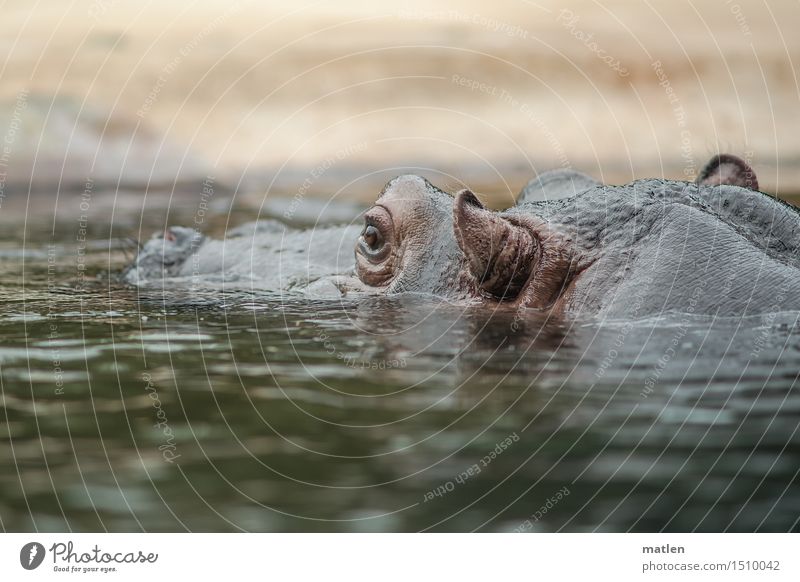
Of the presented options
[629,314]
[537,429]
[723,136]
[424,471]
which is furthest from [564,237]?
[723,136]

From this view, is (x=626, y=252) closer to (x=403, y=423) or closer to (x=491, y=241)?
(x=491, y=241)

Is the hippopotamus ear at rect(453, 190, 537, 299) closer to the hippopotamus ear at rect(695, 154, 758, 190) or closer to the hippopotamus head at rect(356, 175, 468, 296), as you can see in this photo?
the hippopotamus head at rect(356, 175, 468, 296)

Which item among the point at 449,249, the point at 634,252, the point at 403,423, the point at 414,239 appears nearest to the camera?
the point at 403,423

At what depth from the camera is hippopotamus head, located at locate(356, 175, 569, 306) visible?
18.6 feet

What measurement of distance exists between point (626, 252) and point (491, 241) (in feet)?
2.21

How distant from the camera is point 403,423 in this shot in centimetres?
438

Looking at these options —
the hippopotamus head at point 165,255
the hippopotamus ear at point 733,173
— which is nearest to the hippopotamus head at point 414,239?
the hippopotamus ear at point 733,173

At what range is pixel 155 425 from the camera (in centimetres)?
440

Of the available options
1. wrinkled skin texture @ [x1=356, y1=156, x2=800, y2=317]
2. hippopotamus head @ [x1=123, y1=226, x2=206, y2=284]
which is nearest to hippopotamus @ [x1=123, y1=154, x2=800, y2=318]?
wrinkled skin texture @ [x1=356, y1=156, x2=800, y2=317]

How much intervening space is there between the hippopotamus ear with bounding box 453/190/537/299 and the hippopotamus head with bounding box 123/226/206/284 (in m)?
3.81

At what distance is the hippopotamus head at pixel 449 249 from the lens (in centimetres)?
566

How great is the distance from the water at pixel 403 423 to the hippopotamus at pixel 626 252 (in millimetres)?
123

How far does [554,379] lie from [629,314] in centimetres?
79

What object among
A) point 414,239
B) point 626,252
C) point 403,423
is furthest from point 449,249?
point 403,423
